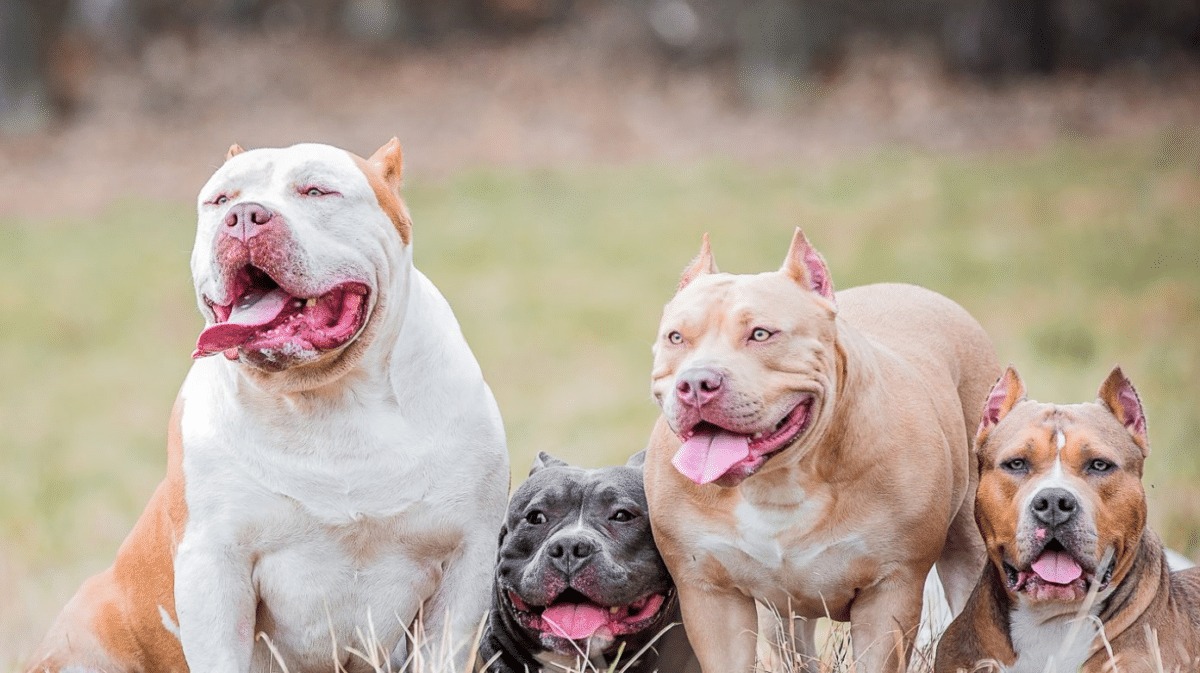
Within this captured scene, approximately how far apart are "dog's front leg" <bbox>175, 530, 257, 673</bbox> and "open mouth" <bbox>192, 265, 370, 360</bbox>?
22.2 inches

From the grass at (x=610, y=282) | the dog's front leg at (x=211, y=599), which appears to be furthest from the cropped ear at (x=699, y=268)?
the grass at (x=610, y=282)

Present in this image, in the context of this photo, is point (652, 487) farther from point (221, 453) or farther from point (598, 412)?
point (598, 412)

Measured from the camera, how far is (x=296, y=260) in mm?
4043

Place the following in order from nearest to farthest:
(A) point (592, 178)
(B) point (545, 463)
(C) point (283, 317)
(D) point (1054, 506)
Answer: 1. (D) point (1054, 506)
2. (C) point (283, 317)
3. (B) point (545, 463)
4. (A) point (592, 178)

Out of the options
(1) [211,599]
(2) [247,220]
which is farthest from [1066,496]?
(1) [211,599]

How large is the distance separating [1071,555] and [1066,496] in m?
0.15

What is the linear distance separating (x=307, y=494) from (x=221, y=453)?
0.27 m

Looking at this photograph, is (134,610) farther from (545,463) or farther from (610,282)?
(610,282)

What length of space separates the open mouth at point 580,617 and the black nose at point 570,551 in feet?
0.35

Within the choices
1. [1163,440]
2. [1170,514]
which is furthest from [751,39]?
[1170,514]

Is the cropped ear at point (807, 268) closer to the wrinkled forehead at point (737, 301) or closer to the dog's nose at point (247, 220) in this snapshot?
the wrinkled forehead at point (737, 301)

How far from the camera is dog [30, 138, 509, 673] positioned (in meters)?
4.12

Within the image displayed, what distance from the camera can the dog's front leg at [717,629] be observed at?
4.30 metres

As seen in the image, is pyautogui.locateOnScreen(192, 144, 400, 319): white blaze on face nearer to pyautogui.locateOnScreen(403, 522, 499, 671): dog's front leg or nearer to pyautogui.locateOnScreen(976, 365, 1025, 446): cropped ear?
pyautogui.locateOnScreen(403, 522, 499, 671): dog's front leg
